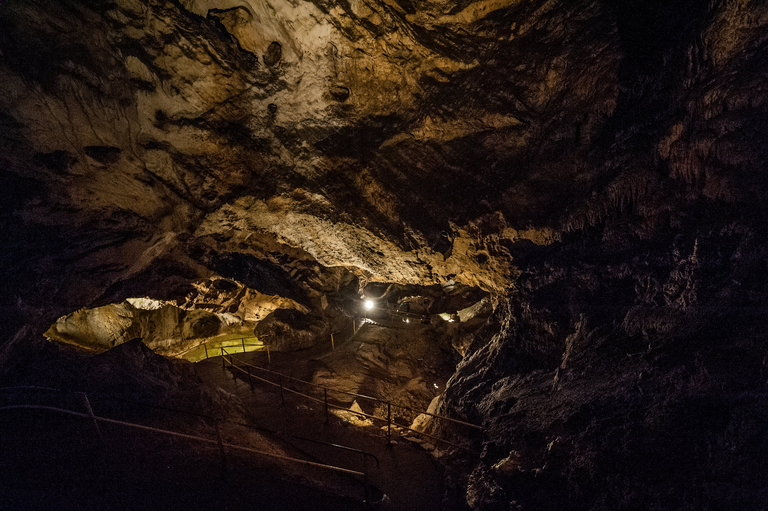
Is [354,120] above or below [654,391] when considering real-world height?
above

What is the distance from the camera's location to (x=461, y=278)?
26.0ft

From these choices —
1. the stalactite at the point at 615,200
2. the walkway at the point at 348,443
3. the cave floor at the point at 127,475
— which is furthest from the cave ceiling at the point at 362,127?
the walkway at the point at 348,443

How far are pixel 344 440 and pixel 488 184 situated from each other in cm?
589

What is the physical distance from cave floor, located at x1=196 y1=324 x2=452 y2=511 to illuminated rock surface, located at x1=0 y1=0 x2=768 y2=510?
55cm

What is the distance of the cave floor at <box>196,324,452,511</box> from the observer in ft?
20.1

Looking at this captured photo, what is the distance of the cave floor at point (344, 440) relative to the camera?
614 cm

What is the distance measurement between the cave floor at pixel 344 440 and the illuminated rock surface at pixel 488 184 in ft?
1.82

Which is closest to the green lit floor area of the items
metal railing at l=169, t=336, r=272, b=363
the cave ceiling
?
metal railing at l=169, t=336, r=272, b=363

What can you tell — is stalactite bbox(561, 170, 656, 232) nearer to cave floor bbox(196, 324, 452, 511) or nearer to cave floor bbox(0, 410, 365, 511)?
cave floor bbox(196, 324, 452, 511)

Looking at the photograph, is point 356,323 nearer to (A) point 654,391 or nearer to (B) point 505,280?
(B) point 505,280

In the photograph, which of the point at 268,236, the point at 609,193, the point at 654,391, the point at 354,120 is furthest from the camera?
the point at 268,236

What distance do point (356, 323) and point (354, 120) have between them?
10.4 m

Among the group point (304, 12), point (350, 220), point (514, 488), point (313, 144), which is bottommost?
point (514, 488)

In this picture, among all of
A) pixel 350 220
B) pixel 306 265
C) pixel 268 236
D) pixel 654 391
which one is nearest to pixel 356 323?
pixel 306 265
